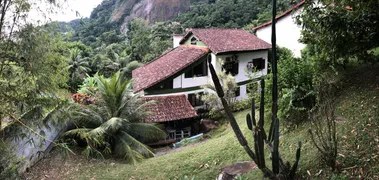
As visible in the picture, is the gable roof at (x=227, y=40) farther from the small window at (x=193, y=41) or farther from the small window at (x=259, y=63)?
the small window at (x=259, y=63)

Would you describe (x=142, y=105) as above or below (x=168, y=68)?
below

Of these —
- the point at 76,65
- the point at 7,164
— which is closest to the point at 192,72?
the point at 7,164

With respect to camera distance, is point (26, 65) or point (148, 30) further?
point (148, 30)

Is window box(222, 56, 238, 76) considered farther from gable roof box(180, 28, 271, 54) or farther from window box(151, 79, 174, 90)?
window box(151, 79, 174, 90)

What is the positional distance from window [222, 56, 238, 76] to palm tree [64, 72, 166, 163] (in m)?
6.50

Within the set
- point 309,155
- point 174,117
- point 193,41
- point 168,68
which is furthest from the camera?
point 193,41

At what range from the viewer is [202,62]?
14.2m

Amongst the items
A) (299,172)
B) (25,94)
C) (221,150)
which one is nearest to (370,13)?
(299,172)

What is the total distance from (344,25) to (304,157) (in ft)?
9.63

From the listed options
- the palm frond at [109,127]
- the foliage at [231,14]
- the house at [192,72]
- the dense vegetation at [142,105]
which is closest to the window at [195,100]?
the house at [192,72]

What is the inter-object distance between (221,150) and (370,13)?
464 cm

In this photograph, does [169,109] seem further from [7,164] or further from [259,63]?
[259,63]

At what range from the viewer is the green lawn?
411 cm

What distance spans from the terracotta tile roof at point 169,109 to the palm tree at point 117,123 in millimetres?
1082
